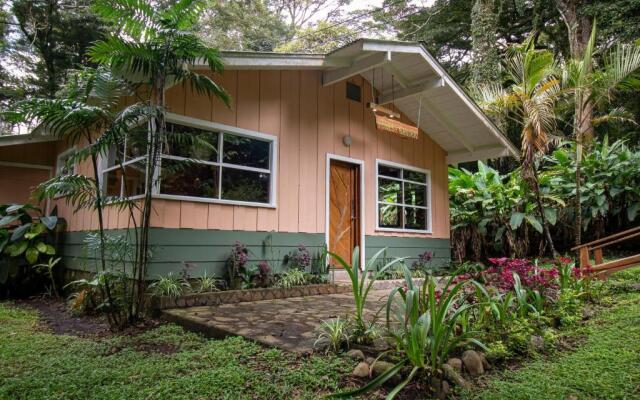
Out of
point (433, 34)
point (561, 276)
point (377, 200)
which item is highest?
point (433, 34)

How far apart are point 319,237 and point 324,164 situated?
1229 millimetres

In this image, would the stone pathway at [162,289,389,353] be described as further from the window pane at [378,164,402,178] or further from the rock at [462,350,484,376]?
the window pane at [378,164,402,178]

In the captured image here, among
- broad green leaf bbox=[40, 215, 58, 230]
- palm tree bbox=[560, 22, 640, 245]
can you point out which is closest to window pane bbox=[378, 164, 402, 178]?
palm tree bbox=[560, 22, 640, 245]

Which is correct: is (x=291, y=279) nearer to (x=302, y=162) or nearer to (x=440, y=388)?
(x=302, y=162)

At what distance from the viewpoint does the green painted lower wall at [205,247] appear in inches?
197

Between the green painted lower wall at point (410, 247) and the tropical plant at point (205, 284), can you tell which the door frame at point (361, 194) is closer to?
the green painted lower wall at point (410, 247)

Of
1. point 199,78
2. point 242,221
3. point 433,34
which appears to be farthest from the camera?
point 433,34

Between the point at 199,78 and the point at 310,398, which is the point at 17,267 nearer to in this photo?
the point at 199,78

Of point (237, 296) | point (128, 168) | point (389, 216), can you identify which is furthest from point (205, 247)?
point (389, 216)

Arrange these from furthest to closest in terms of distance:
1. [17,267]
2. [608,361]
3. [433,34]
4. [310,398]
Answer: [433,34] < [17,267] < [608,361] < [310,398]

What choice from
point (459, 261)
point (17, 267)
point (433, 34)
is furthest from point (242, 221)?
point (433, 34)

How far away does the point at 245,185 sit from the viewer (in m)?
6.02

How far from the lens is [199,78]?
423 cm

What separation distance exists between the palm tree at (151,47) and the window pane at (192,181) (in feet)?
3.43
